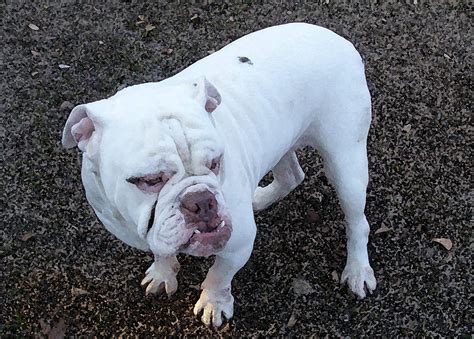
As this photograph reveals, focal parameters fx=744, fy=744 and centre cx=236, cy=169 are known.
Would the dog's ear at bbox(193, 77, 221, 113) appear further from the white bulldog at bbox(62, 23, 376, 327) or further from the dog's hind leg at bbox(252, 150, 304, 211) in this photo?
the dog's hind leg at bbox(252, 150, 304, 211)

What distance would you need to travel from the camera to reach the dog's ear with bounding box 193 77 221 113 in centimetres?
287

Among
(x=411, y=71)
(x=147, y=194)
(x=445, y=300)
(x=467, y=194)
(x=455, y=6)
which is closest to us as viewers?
(x=147, y=194)

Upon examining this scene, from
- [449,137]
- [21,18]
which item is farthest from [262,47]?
[21,18]

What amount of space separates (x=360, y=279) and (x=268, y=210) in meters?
0.69

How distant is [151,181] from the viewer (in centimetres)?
274

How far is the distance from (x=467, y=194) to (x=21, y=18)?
330cm

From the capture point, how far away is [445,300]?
4.11 meters

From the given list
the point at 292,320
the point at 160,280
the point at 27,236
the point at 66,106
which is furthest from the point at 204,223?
the point at 66,106

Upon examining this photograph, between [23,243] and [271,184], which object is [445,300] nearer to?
[271,184]

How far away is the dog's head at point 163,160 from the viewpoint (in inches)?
106

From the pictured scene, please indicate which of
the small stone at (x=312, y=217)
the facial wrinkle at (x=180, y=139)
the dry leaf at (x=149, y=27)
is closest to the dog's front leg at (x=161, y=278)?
the small stone at (x=312, y=217)

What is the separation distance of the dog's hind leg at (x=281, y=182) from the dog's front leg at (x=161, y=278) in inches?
26.0

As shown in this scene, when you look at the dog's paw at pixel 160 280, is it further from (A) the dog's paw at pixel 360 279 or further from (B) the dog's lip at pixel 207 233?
(B) the dog's lip at pixel 207 233

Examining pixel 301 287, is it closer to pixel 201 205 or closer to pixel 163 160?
pixel 201 205
